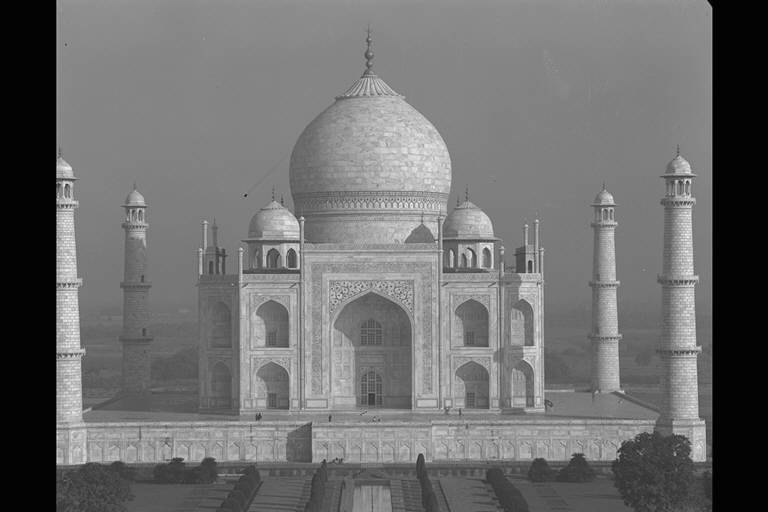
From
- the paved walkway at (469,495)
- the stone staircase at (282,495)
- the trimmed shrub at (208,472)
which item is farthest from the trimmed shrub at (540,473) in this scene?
the trimmed shrub at (208,472)

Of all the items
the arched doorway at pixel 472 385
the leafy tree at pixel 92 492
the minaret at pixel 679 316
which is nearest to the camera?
the leafy tree at pixel 92 492

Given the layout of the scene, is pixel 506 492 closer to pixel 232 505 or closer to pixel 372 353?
pixel 232 505

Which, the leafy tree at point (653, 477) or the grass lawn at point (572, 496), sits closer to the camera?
the leafy tree at point (653, 477)

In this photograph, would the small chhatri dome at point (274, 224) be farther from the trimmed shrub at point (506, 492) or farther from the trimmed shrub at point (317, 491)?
the trimmed shrub at point (506, 492)

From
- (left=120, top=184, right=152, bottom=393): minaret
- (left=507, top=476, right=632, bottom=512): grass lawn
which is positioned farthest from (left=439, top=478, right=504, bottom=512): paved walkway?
(left=120, top=184, right=152, bottom=393): minaret

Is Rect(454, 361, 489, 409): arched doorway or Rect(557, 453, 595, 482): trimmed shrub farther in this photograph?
Answer: Rect(454, 361, 489, 409): arched doorway

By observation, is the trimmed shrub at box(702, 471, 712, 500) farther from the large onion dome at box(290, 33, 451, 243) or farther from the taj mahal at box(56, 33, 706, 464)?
the large onion dome at box(290, 33, 451, 243)

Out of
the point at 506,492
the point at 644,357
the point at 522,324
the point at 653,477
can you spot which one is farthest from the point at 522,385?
the point at 644,357
